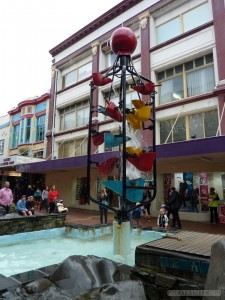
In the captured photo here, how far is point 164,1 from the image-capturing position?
664 inches

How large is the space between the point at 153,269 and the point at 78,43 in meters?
22.7

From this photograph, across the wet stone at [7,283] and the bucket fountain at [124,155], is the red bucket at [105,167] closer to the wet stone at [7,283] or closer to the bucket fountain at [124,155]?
the bucket fountain at [124,155]

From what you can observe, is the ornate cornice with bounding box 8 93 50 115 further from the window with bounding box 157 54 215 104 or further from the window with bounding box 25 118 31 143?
the window with bounding box 157 54 215 104

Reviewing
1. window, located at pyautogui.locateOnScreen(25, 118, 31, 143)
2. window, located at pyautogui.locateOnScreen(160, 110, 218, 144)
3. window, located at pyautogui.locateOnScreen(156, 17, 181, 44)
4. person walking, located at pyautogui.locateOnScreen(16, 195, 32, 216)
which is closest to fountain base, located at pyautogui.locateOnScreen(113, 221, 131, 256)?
person walking, located at pyautogui.locateOnScreen(16, 195, 32, 216)

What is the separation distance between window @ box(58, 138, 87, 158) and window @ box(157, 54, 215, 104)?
760 cm

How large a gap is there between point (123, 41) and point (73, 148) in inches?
648

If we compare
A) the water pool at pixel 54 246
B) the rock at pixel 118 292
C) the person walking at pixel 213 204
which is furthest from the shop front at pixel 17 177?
the rock at pixel 118 292

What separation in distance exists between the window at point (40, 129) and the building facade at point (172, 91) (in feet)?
13.3

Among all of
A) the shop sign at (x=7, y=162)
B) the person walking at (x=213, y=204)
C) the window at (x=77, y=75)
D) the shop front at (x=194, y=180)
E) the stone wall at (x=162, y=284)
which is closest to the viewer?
the stone wall at (x=162, y=284)

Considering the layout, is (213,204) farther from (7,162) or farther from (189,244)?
(7,162)

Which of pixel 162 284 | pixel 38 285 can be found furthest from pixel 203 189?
pixel 38 285

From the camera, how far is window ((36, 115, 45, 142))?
2600 cm

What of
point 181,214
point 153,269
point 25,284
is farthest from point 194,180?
point 25,284

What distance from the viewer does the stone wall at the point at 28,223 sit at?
Result: 791 centimetres
